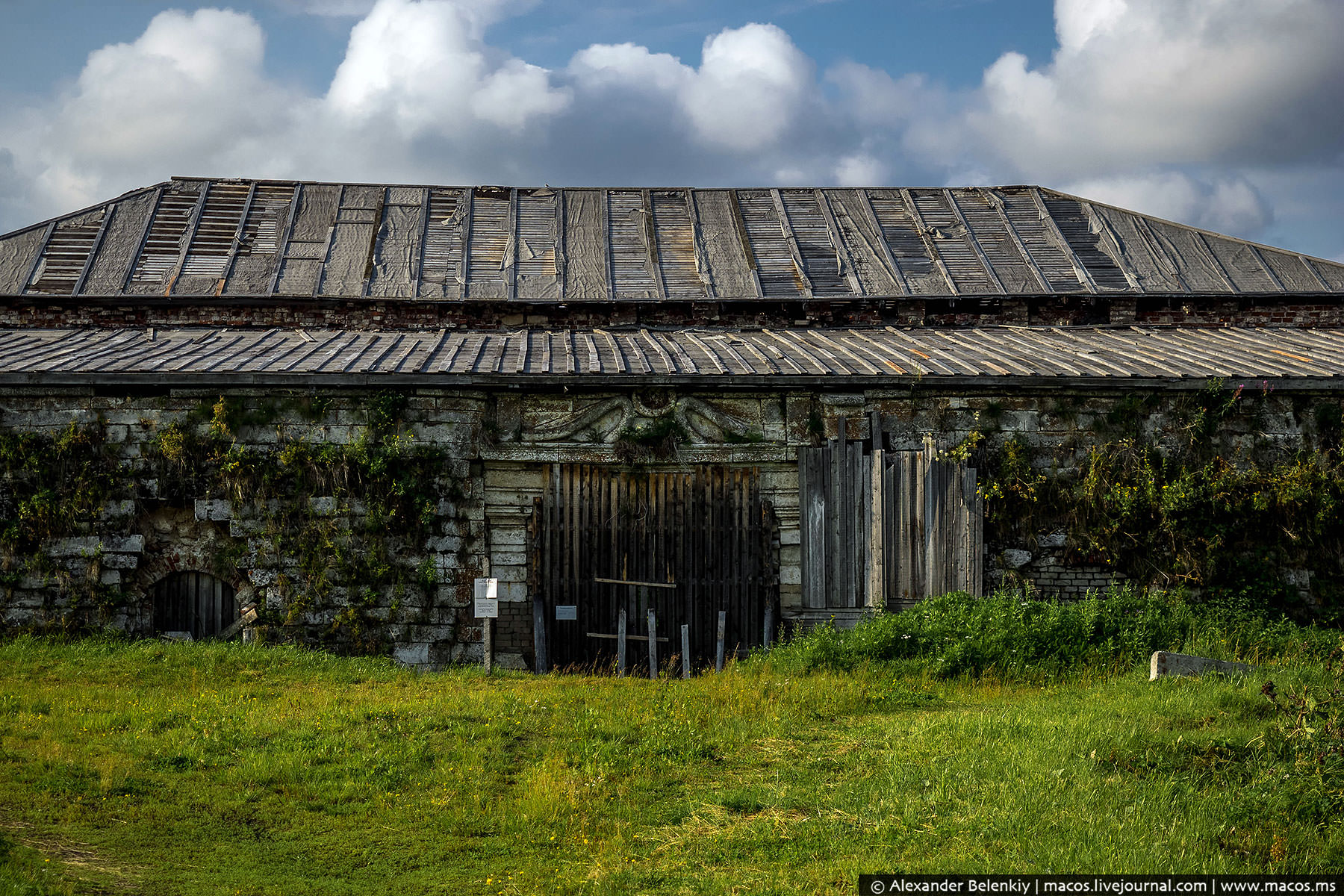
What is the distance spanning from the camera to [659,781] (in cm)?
677

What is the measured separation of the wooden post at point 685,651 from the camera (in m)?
11.1

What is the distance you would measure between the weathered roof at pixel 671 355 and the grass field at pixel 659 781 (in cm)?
353

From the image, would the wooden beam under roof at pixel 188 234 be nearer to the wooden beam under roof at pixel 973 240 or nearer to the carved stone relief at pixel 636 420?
the carved stone relief at pixel 636 420

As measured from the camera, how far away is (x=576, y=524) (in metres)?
11.4

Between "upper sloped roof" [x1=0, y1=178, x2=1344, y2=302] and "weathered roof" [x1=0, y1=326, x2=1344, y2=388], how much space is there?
96 centimetres

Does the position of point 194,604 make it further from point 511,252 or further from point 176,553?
point 511,252

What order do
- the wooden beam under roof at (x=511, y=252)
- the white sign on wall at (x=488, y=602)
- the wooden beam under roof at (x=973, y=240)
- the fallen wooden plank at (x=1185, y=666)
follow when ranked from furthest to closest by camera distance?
the wooden beam under roof at (x=973, y=240)
the wooden beam under roof at (x=511, y=252)
the white sign on wall at (x=488, y=602)
the fallen wooden plank at (x=1185, y=666)

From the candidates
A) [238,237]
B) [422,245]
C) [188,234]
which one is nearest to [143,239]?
[188,234]

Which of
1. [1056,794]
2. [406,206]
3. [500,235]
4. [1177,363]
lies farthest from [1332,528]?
[406,206]

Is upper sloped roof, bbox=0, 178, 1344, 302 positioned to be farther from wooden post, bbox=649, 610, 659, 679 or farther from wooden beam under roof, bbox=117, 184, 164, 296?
wooden post, bbox=649, 610, 659, 679

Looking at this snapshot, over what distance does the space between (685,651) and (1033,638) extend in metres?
3.79

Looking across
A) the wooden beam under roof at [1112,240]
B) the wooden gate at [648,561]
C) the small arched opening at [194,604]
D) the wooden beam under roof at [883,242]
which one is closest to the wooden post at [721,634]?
the wooden gate at [648,561]

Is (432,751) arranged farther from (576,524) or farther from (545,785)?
(576,524)

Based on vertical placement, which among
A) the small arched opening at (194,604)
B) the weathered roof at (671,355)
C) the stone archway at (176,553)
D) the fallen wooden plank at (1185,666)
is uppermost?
the weathered roof at (671,355)
